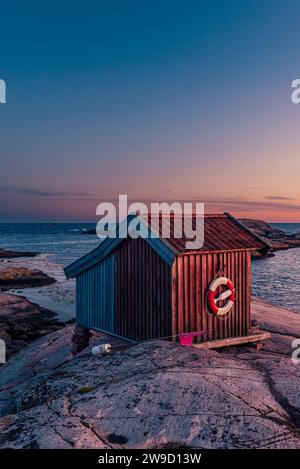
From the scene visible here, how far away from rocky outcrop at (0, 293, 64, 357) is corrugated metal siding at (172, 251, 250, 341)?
1217cm

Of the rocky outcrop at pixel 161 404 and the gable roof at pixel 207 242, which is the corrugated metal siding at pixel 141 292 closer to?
the gable roof at pixel 207 242

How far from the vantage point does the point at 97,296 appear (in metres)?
14.1

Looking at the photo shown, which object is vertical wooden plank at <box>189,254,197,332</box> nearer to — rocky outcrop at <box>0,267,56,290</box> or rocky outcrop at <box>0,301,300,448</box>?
rocky outcrop at <box>0,301,300,448</box>

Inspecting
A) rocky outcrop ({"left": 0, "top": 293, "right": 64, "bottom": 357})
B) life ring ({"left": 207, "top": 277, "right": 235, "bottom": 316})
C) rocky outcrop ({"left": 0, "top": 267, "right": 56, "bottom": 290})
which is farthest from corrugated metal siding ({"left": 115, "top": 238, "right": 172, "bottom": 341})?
rocky outcrop ({"left": 0, "top": 267, "right": 56, "bottom": 290})

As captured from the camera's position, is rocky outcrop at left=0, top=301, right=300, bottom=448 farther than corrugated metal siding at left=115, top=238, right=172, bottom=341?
No

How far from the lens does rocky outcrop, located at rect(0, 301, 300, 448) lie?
20.8ft

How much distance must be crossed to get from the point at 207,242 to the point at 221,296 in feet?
5.41

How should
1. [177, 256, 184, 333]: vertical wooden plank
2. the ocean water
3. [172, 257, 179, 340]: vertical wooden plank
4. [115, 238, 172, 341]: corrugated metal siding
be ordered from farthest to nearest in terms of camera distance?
the ocean water, [115, 238, 172, 341]: corrugated metal siding, [177, 256, 184, 333]: vertical wooden plank, [172, 257, 179, 340]: vertical wooden plank

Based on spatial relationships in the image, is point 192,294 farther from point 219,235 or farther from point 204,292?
point 219,235

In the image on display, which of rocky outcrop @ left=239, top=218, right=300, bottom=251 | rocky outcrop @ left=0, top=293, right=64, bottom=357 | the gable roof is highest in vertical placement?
the gable roof

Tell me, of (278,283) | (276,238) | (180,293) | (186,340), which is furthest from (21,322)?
(276,238)

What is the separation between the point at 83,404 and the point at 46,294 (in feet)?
97.9

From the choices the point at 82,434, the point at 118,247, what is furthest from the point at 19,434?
the point at 118,247

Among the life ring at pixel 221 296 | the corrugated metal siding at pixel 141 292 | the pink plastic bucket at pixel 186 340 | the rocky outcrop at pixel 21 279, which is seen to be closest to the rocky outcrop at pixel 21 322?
the rocky outcrop at pixel 21 279
